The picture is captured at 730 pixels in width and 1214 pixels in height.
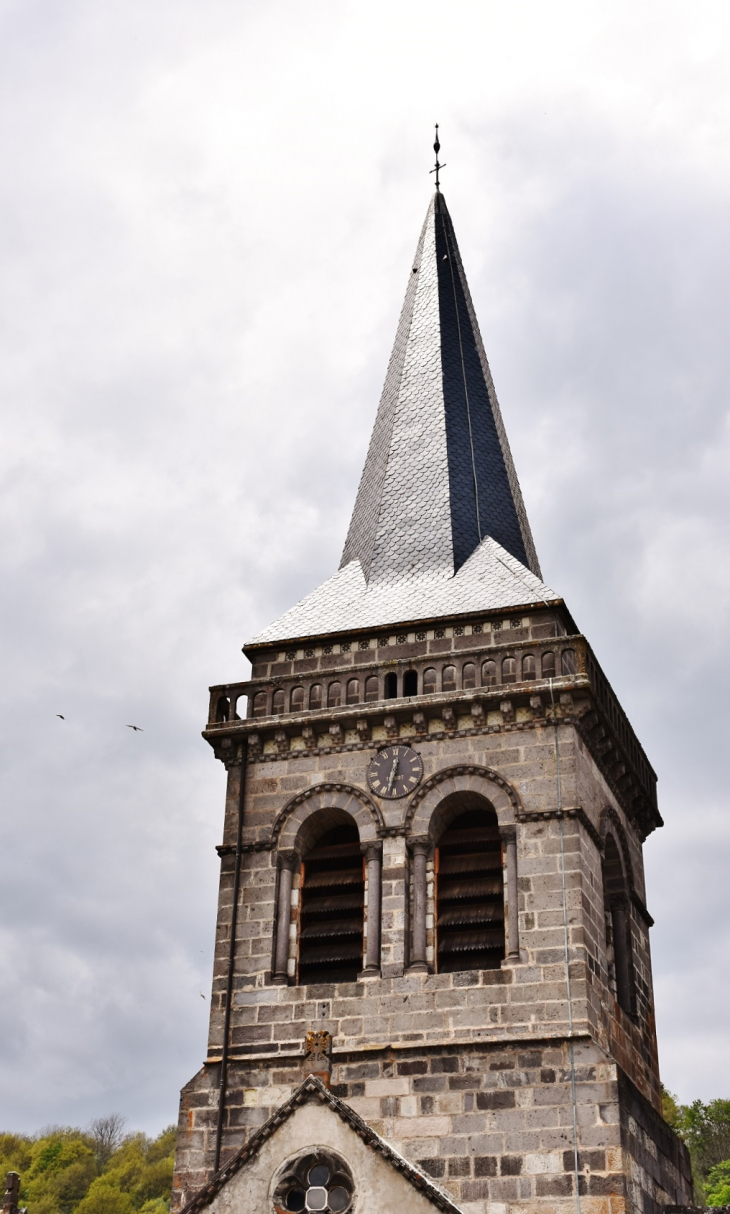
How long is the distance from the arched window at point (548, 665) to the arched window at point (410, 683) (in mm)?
1892

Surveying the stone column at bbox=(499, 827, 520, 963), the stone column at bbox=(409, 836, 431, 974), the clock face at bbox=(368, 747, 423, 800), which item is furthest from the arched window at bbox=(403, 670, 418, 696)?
the stone column at bbox=(499, 827, 520, 963)

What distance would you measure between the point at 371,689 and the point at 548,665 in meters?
2.61

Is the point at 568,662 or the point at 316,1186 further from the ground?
the point at 568,662

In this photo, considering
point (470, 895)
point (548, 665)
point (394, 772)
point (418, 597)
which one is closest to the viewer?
point (470, 895)

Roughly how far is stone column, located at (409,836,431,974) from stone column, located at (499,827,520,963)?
1077mm

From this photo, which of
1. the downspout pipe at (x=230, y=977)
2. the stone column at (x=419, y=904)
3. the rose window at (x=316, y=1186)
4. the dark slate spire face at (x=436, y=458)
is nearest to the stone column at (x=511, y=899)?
the stone column at (x=419, y=904)

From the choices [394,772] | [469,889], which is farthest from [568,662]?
[469,889]

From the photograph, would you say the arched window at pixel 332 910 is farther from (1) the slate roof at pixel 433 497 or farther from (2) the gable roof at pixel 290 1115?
(1) the slate roof at pixel 433 497

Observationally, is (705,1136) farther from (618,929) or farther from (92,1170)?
(618,929)

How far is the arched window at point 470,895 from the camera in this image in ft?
66.4

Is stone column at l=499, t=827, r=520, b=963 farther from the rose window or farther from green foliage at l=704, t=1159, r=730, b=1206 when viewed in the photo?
green foliage at l=704, t=1159, r=730, b=1206

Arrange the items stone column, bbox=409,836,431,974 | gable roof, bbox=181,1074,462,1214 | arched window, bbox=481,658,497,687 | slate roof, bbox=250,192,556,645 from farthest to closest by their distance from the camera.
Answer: slate roof, bbox=250,192,556,645, arched window, bbox=481,658,497,687, stone column, bbox=409,836,431,974, gable roof, bbox=181,1074,462,1214

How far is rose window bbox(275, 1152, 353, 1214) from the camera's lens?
17.7 meters

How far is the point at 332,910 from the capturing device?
21.2m
